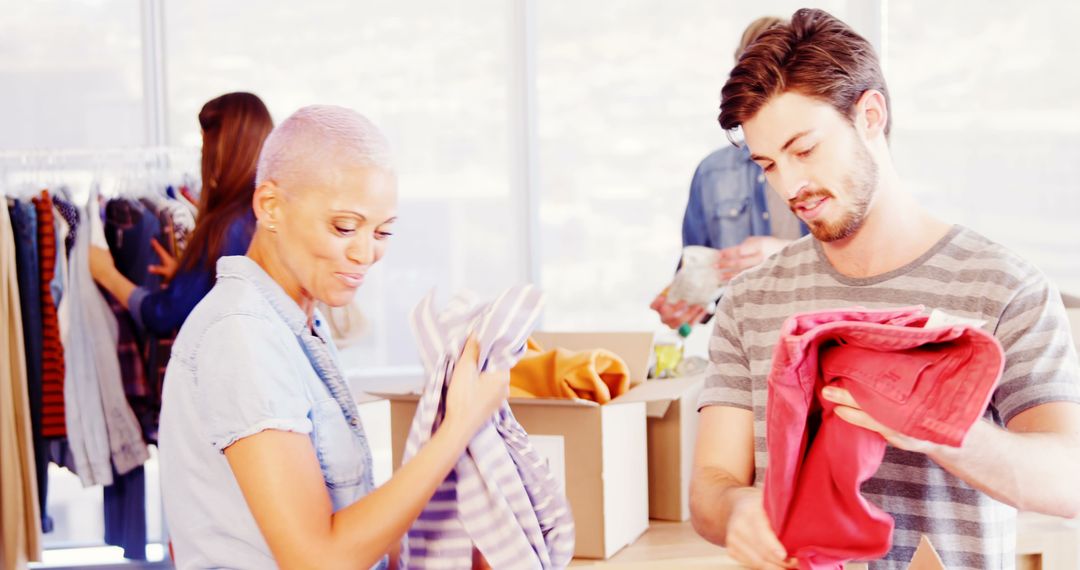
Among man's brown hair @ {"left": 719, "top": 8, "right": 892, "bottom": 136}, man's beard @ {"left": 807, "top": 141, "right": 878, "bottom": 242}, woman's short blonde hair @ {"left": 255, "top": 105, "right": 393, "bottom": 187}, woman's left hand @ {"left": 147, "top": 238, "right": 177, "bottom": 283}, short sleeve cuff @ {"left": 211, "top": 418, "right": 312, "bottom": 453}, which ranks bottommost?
short sleeve cuff @ {"left": 211, "top": 418, "right": 312, "bottom": 453}

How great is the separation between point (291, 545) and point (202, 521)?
0.53 ft

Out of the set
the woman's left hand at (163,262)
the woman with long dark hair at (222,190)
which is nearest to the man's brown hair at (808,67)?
the woman with long dark hair at (222,190)

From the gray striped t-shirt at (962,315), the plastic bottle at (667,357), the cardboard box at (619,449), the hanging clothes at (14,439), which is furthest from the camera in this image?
the hanging clothes at (14,439)

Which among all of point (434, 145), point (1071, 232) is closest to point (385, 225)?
point (434, 145)

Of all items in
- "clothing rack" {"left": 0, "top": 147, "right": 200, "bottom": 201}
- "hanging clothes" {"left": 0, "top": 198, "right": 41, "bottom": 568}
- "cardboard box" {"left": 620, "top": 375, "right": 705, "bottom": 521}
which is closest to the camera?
"cardboard box" {"left": 620, "top": 375, "right": 705, "bottom": 521}

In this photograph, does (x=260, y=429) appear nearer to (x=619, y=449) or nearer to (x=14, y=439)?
(x=619, y=449)

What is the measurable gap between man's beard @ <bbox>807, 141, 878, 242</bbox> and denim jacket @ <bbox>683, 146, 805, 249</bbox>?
1805mm

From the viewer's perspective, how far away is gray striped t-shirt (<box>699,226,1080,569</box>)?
4.29ft

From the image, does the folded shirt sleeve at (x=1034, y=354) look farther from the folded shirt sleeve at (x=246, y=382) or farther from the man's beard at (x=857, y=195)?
the folded shirt sleeve at (x=246, y=382)

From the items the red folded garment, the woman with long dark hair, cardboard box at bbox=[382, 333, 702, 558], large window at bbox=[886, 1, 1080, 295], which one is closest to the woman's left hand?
the woman with long dark hair

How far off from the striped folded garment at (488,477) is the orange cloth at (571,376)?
606 mm

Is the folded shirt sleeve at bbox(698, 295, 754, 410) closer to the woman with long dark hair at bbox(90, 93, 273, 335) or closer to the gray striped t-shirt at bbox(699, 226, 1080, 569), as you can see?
the gray striped t-shirt at bbox(699, 226, 1080, 569)

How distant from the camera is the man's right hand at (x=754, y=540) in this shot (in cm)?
122

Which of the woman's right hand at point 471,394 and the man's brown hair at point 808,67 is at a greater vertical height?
the man's brown hair at point 808,67
